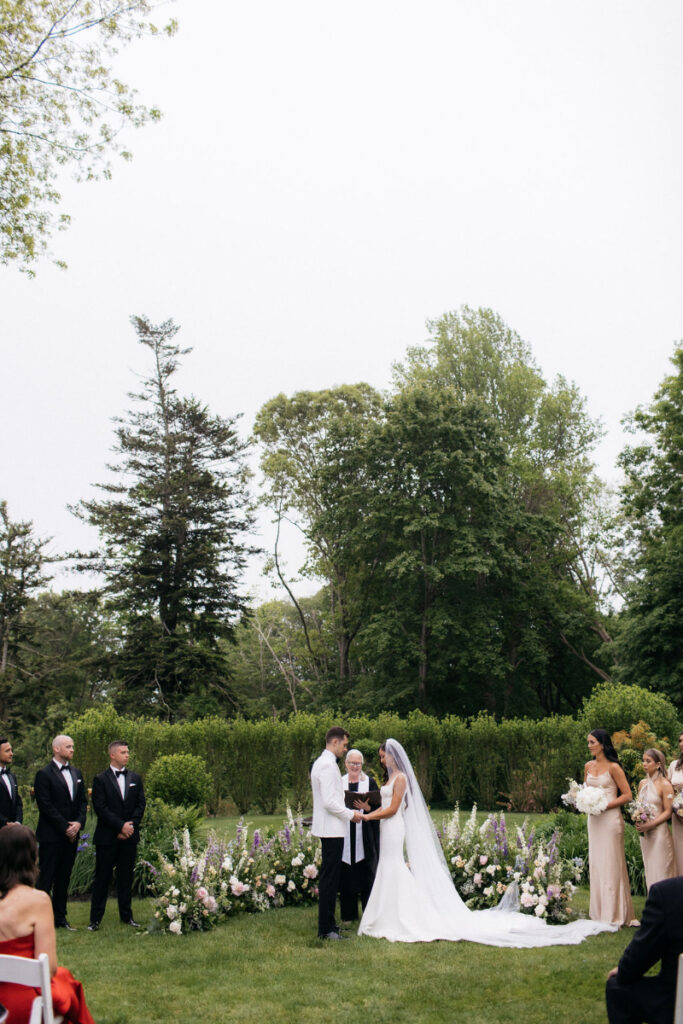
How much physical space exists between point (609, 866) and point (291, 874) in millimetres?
3641

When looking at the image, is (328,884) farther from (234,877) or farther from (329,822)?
(234,877)

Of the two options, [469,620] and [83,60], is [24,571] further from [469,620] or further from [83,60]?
[83,60]

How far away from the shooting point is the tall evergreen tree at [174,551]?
111ft

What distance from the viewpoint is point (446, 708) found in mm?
33500

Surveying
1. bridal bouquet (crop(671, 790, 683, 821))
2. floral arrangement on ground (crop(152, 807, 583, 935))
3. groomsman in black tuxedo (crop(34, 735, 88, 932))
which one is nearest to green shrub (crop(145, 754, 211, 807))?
floral arrangement on ground (crop(152, 807, 583, 935))

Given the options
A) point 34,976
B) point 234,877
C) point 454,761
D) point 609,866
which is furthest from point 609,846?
point 454,761

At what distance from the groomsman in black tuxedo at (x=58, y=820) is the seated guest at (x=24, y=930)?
517cm

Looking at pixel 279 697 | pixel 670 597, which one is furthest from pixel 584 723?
pixel 279 697

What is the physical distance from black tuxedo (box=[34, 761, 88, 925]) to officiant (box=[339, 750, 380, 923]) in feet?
9.71

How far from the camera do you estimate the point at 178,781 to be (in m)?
13.4

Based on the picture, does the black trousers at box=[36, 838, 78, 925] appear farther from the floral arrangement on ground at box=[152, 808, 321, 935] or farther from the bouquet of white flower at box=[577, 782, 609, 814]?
the bouquet of white flower at box=[577, 782, 609, 814]

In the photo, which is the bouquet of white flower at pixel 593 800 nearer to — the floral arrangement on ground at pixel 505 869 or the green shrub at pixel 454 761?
the floral arrangement on ground at pixel 505 869

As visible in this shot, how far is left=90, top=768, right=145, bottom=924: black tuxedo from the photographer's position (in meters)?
9.05

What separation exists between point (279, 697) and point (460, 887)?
37466 mm
